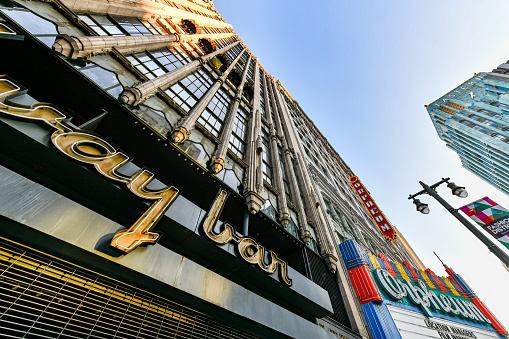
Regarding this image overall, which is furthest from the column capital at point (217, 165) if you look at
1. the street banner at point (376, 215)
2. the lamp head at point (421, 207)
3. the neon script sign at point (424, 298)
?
the street banner at point (376, 215)

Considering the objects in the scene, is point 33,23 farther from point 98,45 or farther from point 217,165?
point 217,165

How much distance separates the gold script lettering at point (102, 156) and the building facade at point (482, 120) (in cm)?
6529

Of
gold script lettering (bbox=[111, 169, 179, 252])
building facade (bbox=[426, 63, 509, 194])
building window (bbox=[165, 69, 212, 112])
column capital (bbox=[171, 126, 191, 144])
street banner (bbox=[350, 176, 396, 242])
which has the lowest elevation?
gold script lettering (bbox=[111, 169, 179, 252])

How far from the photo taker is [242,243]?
7.92 m

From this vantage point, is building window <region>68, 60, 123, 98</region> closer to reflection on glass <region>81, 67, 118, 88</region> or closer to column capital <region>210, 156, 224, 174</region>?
reflection on glass <region>81, 67, 118, 88</region>

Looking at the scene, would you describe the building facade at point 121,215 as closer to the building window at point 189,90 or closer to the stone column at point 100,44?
the stone column at point 100,44

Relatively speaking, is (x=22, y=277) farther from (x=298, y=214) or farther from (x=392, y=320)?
(x=392, y=320)

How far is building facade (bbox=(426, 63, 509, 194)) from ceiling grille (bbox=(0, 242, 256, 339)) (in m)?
65.8

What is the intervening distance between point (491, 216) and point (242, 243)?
11.0 meters

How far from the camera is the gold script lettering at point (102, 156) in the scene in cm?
481

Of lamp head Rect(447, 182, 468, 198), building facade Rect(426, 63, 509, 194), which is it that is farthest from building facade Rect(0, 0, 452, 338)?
building facade Rect(426, 63, 509, 194)

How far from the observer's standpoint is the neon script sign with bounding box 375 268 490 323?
13.3 meters

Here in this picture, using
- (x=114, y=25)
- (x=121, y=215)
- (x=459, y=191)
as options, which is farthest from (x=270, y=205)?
(x=114, y=25)

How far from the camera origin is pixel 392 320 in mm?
11344
